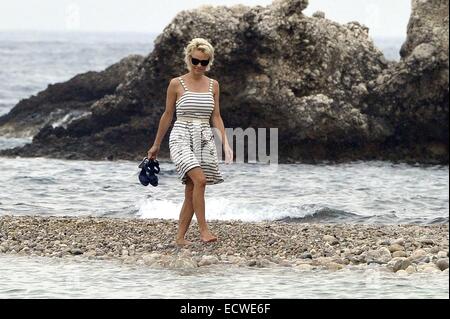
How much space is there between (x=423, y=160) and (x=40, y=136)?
29.8ft

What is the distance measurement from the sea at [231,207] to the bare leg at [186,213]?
858 mm

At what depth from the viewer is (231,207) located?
16.6 m

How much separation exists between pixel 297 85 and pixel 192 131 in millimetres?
14668

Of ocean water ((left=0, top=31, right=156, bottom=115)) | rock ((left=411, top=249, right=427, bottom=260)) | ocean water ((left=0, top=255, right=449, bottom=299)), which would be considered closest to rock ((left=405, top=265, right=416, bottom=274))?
ocean water ((left=0, top=255, right=449, bottom=299))

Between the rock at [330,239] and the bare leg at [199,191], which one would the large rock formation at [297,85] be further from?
the bare leg at [199,191]

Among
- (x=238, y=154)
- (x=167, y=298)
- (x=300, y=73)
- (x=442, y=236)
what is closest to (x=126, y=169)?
(x=238, y=154)

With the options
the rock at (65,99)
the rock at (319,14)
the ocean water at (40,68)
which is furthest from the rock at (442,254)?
the ocean water at (40,68)

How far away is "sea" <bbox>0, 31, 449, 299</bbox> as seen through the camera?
30.2 feet

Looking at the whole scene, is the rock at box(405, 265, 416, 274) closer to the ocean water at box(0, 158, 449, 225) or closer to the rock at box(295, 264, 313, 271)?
the rock at box(295, 264, 313, 271)

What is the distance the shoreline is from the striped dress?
34.7 inches

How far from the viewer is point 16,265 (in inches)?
415

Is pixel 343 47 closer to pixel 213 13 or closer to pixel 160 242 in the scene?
pixel 213 13

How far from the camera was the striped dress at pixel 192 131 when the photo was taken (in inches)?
418

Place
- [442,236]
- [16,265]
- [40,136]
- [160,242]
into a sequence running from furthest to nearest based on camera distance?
[40,136]
[442,236]
[160,242]
[16,265]
